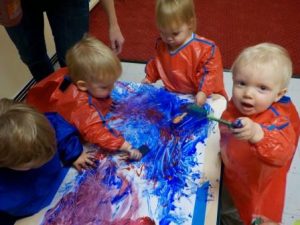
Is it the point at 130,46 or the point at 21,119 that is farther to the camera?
the point at 130,46

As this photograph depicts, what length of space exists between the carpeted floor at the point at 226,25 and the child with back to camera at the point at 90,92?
1.21m

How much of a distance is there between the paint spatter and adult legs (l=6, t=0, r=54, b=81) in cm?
51

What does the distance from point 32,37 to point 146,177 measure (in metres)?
0.84

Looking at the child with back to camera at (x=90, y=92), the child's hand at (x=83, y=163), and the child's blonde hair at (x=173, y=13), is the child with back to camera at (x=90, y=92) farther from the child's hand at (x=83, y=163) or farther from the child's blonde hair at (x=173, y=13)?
the child's blonde hair at (x=173, y=13)

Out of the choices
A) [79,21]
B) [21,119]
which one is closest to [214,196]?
[21,119]

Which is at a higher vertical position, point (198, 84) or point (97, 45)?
point (97, 45)

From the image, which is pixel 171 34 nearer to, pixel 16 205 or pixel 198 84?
pixel 198 84

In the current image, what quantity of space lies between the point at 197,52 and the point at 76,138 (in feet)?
1.85

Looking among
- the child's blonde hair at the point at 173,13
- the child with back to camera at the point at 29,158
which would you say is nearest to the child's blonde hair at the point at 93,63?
the child with back to camera at the point at 29,158

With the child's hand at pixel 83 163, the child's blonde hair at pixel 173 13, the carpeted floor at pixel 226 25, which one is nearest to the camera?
the child's hand at pixel 83 163

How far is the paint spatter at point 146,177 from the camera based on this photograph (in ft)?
2.75

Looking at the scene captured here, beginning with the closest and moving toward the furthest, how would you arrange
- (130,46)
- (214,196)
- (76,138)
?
(214,196), (76,138), (130,46)

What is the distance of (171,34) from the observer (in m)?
1.20

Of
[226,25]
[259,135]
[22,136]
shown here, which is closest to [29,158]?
[22,136]
